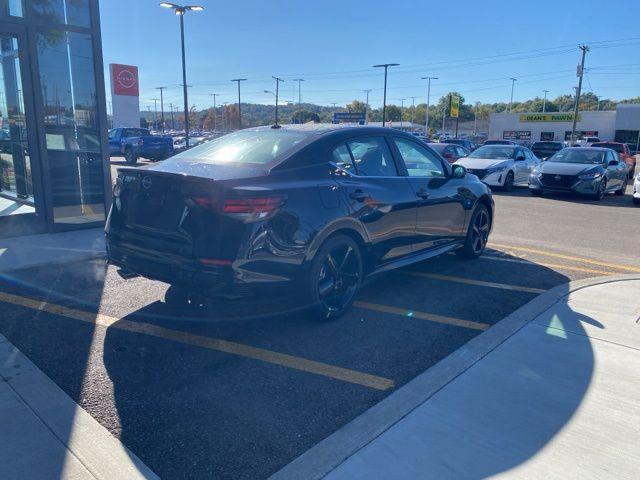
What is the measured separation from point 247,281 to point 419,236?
2359 mm

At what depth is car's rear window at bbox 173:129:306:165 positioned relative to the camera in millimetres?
4504

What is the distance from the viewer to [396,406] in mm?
3240

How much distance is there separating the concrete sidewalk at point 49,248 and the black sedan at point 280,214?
2.14 meters

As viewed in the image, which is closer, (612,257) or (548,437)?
(548,437)

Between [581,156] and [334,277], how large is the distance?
14.0 meters

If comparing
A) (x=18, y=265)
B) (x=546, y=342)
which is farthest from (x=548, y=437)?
(x=18, y=265)

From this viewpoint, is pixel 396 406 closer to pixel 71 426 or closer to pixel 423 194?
pixel 71 426

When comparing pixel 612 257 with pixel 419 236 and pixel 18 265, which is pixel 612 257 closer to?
pixel 419 236

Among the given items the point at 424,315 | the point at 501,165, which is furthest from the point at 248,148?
the point at 501,165

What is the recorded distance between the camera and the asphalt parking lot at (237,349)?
2.97 m

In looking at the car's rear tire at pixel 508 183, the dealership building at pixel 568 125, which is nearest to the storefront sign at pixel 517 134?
the dealership building at pixel 568 125

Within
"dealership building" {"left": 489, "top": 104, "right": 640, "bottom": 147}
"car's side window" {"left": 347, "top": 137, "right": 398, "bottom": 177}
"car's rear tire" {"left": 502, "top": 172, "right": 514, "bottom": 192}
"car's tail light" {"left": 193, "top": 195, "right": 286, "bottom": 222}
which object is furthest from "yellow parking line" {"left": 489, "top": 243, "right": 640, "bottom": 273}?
"dealership building" {"left": 489, "top": 104, "right": 640, "bottom": 147}

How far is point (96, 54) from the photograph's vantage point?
814 cm

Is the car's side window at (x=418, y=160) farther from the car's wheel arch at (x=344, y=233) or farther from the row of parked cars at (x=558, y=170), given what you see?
the row of parked cars at (x=558, y=170)
